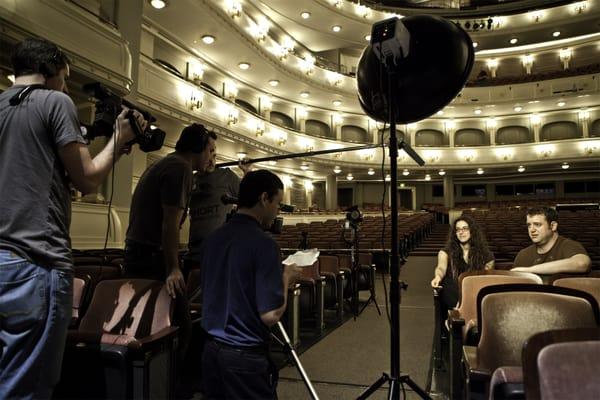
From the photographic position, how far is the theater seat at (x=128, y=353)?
157 centimetres

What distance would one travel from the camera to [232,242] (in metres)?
1.42

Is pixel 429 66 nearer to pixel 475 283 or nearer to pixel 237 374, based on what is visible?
pixel 475 283

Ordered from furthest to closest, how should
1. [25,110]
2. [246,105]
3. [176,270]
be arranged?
[246,105] → [176,270] → [25,110]

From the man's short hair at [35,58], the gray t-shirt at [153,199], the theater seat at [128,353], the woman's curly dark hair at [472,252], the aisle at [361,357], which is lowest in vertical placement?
the aisle at [361,357]

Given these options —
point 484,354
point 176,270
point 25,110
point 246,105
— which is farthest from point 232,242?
A: point 246,105

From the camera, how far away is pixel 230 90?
45.9ft

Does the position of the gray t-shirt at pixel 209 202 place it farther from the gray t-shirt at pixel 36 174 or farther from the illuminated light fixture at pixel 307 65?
the illuminated light fixture at pixel 307 65

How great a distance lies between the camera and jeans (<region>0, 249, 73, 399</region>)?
1.06m

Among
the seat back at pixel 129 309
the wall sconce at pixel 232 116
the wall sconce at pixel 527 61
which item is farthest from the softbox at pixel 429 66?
the wall sconce at pixel 527 61

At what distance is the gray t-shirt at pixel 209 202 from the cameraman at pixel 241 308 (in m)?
0.77

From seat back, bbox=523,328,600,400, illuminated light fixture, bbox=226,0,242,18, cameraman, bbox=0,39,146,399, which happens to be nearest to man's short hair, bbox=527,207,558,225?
seat back, bbox=523,328,600,400

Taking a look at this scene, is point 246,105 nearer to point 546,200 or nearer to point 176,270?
point 176,270

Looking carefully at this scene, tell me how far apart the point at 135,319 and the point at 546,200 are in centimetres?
2237

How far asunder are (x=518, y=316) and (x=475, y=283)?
695 mm
